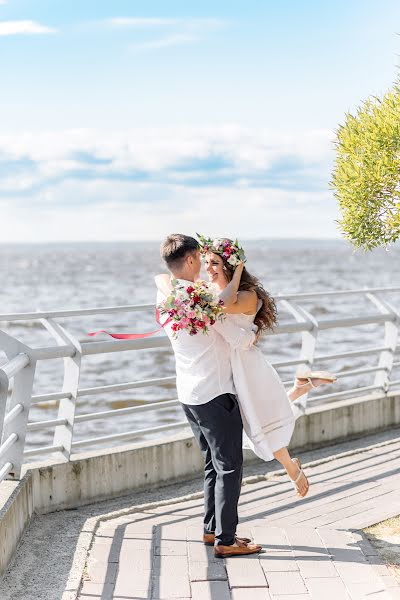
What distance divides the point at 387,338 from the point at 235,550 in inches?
181

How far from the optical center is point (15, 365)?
224 inches

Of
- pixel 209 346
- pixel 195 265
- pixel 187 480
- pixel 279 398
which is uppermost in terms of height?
pixel 195 265

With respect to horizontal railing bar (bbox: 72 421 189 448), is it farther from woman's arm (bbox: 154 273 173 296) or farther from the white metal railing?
woman's arm (bbox: 154 273 173 296)

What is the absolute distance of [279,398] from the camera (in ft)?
18.8

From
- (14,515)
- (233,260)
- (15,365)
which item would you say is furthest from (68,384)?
(233,260)

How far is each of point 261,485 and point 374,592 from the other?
2465 millimetres

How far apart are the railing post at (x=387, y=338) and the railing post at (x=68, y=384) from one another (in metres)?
3.97

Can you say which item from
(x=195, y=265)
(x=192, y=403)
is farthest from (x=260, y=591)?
(x=195, y=265)

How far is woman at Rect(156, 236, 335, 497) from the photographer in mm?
5465

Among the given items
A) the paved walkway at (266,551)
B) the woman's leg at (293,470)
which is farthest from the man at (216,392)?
the woman's leg at (293,470)

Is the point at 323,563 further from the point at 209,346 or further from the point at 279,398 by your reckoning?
the point at 209,346

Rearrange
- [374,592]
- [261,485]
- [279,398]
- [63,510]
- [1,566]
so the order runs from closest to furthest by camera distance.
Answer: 1. [374,592]
2. [1,566]
3. [279,398]
4. [63,510]
5. [261,485]

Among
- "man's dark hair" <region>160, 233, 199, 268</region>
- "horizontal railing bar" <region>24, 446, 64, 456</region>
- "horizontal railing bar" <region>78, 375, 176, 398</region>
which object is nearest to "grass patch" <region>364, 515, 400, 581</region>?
"horizontal railing bar" <region>78, 375, 176, 398</region>

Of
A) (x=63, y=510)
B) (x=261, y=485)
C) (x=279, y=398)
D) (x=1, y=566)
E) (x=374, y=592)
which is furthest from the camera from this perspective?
(x=261, y=485)
